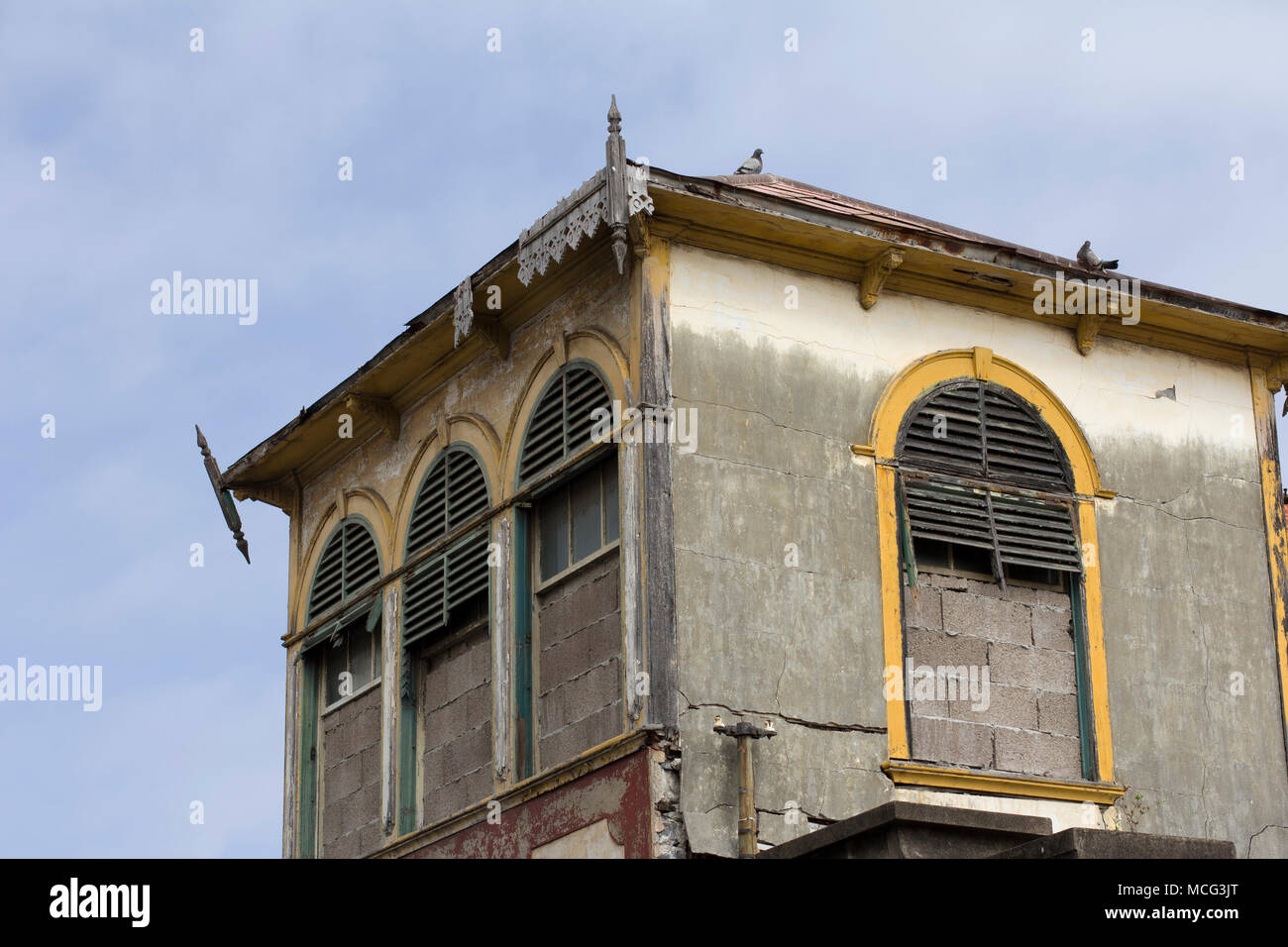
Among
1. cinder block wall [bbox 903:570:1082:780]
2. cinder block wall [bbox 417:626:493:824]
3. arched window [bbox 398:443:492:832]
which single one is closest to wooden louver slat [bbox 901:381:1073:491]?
cinder block wall [bbox 903:570:1082:780]

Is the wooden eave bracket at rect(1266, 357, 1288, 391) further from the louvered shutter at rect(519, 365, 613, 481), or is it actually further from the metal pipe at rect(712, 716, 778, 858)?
the metal pipe at rect(712, 716, 778, 858)

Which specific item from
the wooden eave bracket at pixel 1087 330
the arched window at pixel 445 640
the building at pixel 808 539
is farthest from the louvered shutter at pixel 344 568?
the wooden eave bracket at pixel 1087 330

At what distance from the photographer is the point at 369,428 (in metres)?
18.2

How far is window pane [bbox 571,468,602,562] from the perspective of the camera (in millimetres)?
15141

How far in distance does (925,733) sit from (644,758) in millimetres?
2366

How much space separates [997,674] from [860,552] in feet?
4.79

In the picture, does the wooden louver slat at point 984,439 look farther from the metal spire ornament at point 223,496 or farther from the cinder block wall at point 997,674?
the metal spire ornament at point 223,496

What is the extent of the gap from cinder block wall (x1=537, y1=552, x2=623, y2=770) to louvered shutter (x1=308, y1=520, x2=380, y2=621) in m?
2.93

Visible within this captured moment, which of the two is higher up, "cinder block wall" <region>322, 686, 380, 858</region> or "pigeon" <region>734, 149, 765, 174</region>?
"pigeon" <region>734, 149, 765, 174</region>

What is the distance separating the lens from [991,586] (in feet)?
51.0
